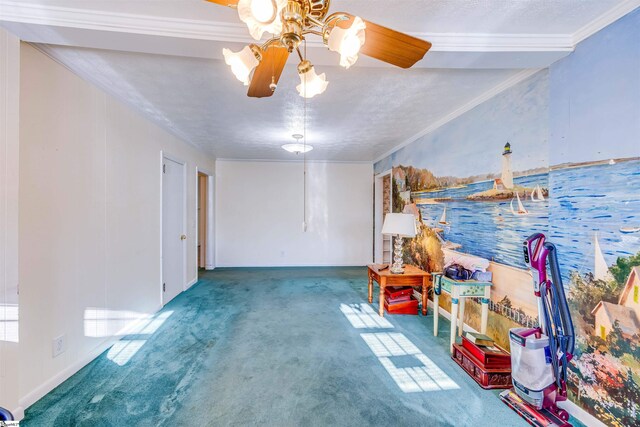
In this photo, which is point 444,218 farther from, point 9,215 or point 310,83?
point 9,215

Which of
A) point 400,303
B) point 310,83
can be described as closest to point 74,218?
point 310,83

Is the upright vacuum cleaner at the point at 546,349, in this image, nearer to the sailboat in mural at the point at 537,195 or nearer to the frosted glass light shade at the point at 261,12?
the sailboat in mural at the point at 537,195

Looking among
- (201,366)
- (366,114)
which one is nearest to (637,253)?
(366,114)

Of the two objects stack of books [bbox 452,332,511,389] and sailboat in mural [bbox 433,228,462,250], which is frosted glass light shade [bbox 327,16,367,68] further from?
sailboat in mural [bbox 433,228,462,250]

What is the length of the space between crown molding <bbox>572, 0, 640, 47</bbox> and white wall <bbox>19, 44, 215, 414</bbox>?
3.48 metres

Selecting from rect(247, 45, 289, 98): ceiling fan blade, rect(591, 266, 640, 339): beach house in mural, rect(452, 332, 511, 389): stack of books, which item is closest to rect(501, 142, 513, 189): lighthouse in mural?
rect(591, 266, 640, 339): beach house in mural

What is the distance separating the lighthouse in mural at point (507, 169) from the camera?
7.37ft

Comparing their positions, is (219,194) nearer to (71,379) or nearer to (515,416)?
(71,379)

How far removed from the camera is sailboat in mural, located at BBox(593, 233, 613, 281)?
1528 millimetres

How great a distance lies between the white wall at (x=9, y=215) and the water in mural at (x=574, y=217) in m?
3.38

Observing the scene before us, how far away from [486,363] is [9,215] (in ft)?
10.6

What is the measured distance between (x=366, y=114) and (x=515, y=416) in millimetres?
2840

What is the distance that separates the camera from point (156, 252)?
10.9 ft

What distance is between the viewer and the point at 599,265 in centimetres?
156
